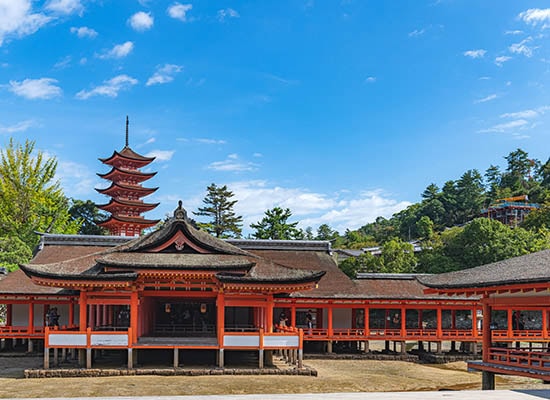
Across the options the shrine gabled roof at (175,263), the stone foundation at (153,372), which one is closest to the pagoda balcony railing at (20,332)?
the shrine gabled roof at (175,263)

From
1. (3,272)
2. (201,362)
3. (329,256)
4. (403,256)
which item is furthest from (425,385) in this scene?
(403,256)

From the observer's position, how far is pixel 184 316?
93.3ft

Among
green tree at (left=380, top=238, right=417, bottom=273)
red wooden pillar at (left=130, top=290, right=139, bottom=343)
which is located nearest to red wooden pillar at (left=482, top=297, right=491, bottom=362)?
red wooden pillar at (left=130, top=290, right=139, bottom=343)

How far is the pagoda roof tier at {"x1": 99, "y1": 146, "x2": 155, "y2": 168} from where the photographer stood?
184ft

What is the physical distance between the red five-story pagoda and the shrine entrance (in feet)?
89.9

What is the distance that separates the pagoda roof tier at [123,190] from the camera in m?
56.2

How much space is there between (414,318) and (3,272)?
118ft

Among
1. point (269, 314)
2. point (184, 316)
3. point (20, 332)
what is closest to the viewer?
point (269, 314)

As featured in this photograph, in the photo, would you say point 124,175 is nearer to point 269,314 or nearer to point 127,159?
point 127,159

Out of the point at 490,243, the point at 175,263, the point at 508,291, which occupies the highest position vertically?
the point at 490,243

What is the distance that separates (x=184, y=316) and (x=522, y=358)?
649 inches

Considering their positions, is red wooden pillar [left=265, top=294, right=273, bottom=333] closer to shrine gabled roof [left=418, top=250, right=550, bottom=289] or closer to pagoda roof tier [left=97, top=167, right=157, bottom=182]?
shrine gabled roof [left=418, top=250, right=550, bottom=289]

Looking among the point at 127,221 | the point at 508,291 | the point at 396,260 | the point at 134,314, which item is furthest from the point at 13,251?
the point at 508,291

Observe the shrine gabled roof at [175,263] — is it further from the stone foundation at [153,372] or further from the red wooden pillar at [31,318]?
the red wooden pillar at [31,318]
